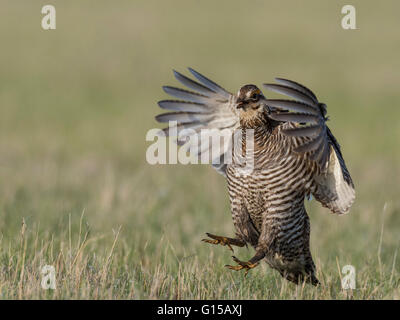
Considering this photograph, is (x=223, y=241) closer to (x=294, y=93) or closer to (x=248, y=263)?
(x=248, y=263)

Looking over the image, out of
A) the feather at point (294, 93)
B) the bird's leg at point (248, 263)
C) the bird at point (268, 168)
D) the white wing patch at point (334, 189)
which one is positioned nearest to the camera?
the feather at point (294, 93)

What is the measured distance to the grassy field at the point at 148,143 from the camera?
5.50 metres

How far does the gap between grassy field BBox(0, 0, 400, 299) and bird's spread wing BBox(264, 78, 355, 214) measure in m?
0.55

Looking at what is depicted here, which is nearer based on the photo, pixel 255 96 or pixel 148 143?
pixel 255 96

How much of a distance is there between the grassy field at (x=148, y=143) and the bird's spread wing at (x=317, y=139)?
0.55 meters

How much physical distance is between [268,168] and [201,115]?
2.68 feet

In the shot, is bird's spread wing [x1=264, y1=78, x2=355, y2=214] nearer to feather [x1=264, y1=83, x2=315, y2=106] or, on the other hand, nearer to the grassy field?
feather [x1=264, y1=83, x2=315, y2=106]

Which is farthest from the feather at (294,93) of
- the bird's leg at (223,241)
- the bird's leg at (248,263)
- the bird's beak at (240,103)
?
the bird's leg at (223,241)

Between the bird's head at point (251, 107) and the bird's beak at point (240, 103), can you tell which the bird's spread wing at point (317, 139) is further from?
the bird's beak at point (240, 103)

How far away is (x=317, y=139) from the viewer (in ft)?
17.0

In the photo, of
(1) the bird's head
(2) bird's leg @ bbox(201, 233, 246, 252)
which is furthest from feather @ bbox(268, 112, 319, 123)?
(2) bird's leg @ bbox(201, 233, 246, 252)

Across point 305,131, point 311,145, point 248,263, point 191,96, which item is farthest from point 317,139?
point 191,96

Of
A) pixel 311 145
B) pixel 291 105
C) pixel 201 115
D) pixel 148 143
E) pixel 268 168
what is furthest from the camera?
pixel 148 143

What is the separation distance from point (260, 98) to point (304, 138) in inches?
16.7
